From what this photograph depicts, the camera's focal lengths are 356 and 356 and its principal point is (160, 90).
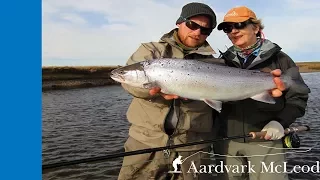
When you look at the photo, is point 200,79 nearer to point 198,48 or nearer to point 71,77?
point 198,48

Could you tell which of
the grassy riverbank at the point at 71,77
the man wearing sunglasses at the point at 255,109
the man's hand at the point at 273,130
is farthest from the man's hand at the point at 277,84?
the grassy riverbank at the point at 71,77

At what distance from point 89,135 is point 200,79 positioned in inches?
264

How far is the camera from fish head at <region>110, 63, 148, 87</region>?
2797 mm

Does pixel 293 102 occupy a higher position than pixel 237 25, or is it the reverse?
pixel 237 25

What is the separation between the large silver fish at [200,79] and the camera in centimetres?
280

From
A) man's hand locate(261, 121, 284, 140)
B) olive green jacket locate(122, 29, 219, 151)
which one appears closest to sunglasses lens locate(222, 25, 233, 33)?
olive green jacket locate(122, 29, 219, 151)

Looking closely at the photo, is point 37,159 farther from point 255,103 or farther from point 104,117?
point 104,117

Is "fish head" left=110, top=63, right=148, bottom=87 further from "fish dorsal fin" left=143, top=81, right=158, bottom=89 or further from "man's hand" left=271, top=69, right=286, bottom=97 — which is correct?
"man's hand" left=271, top=69, right=286, bottom=97

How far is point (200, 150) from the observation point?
3.11 meters

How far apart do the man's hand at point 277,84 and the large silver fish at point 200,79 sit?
1.4 inches

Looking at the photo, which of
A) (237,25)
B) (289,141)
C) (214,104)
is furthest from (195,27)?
(289,141)

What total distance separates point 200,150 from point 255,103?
2.25 ft

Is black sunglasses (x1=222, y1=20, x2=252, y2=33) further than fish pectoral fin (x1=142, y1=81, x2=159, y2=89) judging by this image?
Yes

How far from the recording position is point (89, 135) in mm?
9141
